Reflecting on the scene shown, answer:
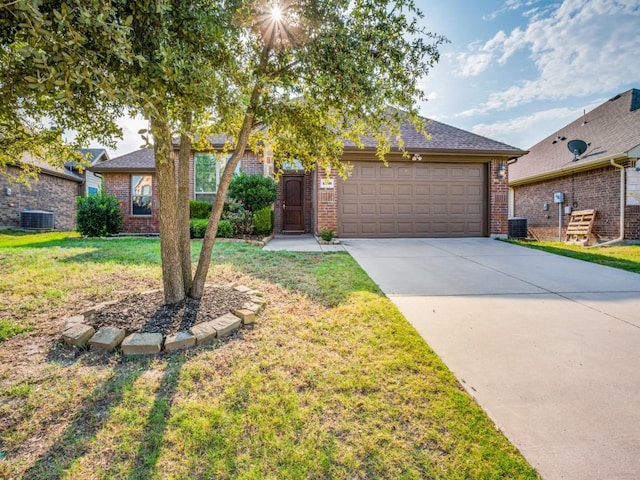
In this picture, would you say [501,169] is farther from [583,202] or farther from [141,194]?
[141,194]

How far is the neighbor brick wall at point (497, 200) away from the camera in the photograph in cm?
993

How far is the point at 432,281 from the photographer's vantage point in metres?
4.78

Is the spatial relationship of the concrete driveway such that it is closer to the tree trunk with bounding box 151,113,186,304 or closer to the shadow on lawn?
the shadow on lawn

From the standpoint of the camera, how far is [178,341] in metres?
2.71

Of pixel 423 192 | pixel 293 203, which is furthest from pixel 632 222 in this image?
pixel 293 203

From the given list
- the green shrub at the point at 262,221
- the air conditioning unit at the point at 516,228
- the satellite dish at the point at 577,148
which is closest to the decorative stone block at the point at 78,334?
the green shrub at the point at 262,221

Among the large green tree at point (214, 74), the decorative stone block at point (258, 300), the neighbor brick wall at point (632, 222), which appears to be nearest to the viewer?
the large green tree at point (214, 74)

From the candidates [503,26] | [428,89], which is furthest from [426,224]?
[428,89]

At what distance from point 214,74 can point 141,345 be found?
2237mm

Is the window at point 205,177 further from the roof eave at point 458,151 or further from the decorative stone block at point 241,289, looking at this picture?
the decorative stone block at point 241,289

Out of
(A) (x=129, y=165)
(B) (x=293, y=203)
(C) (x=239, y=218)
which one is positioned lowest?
(C) (x=239, y=218)

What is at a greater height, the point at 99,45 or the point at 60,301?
the point at 99,45

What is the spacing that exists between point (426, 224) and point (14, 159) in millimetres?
9266

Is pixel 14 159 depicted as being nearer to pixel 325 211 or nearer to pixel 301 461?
pixel 301 461
